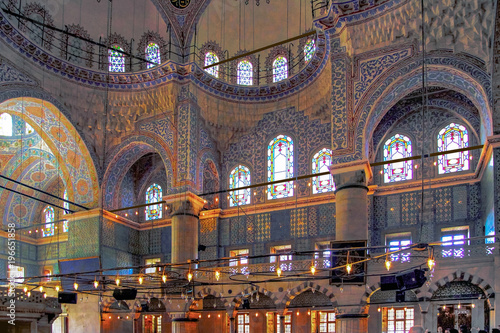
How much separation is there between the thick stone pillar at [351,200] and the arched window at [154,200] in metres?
8.09

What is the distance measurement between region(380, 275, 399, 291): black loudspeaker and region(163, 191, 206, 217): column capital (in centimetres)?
656

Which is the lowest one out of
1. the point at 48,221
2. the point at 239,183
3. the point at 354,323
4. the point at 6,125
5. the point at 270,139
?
the point at 354,323

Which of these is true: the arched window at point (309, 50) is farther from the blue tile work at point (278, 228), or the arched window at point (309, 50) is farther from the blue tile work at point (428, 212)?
the blue tile work at point (428, 212)

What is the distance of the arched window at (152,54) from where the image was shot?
18864 millimetres

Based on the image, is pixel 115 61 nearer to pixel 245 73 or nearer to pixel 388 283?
pixel 245 73

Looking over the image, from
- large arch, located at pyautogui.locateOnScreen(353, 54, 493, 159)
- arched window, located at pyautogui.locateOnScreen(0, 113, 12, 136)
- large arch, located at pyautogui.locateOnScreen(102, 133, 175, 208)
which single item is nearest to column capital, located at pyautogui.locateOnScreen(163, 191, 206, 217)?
large arch, located at pyautogui.locateOnScreen(102, 133, 175, 208)

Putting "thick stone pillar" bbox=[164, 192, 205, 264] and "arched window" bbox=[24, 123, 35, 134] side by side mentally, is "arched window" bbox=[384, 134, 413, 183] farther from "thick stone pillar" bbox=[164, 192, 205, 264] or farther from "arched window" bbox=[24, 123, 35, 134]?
"arched window" bbox=[24, 123, 35, 134]

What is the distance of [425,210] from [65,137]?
36.5 feet

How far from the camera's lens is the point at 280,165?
18.2m

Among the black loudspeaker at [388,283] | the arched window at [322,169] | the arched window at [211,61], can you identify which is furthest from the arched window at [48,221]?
the black loudspeaker at [388,283]

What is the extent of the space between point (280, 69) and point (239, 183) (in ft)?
12.9

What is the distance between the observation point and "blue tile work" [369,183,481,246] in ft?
49.4

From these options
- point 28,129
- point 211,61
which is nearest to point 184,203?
point 211,61

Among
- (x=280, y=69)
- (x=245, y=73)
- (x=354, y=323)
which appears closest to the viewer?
(x=354, y=323)
